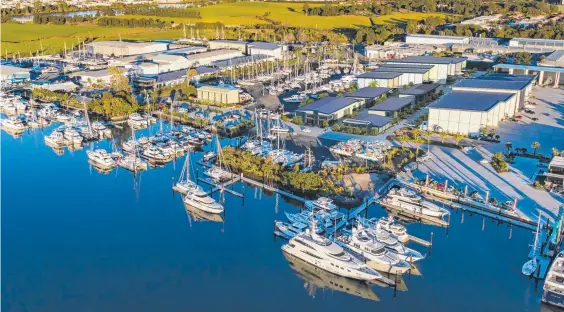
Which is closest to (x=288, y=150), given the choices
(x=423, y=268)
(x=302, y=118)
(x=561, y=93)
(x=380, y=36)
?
(x=302, y=118)

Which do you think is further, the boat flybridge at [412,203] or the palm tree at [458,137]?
the palm tree at [458,137]

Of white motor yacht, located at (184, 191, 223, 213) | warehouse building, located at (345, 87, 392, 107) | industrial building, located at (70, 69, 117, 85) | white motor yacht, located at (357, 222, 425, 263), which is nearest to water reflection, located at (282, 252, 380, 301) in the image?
white motor yacht, located at (357, 222, 425, 263)

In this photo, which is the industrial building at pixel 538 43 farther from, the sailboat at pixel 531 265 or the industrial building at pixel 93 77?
the sailboat at pixel 531 265

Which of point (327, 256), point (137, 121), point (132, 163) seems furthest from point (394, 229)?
point (137, 121)

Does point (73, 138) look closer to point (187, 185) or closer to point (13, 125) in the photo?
point (13, 125)

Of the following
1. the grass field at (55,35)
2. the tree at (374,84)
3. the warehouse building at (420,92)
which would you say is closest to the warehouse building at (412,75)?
the warehouse building at (420,92)

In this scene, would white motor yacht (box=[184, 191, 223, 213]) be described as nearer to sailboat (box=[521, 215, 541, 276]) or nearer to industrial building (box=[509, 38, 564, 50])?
sailboat (box=[521, 215, 541, 276])
